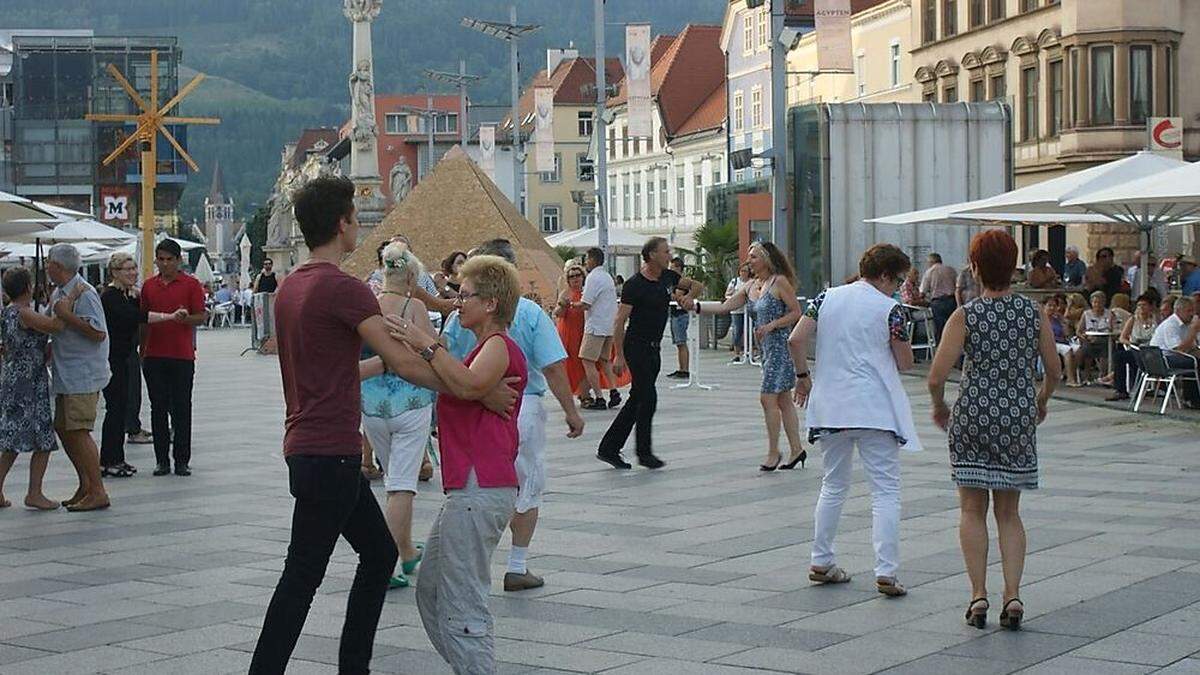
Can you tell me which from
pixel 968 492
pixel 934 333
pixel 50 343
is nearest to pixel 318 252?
pixel 968 492

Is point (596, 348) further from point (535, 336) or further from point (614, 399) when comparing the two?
point (535, 336)

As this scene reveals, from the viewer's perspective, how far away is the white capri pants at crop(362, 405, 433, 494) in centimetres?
938

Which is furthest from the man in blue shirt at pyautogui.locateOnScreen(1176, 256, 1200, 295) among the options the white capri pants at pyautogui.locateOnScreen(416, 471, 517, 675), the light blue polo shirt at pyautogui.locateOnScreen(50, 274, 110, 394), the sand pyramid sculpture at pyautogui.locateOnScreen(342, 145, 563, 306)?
the white capri pants at pyautogui.locateOnScreen(416, 471, 517, 675)

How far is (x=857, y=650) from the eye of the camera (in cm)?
774

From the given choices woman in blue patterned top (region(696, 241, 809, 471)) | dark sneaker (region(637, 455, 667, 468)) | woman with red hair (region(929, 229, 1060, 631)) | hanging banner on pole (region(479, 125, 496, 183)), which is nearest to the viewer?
woman with red hair (region(929, 229, 1060, 631))

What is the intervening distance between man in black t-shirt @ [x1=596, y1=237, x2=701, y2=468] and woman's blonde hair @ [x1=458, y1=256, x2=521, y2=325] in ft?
25.0

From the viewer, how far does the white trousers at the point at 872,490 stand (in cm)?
905

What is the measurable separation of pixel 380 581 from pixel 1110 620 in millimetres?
3526

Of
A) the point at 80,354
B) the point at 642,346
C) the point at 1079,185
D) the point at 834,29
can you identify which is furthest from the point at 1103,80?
the point at 80,354

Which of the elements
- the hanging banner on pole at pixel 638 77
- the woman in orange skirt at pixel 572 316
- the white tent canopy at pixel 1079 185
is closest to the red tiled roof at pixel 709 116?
the hanging banner on pole at pixel 638 77

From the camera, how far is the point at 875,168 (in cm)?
2980

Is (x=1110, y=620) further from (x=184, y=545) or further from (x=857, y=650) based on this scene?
(x=184, y=545)

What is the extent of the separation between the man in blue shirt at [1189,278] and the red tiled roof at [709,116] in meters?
52.5

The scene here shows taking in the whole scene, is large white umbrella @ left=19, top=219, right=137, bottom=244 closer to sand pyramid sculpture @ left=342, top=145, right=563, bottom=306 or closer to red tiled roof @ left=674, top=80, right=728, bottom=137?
sand pyramid sculpture @ left=342, top=145, right=563, bottom=306
